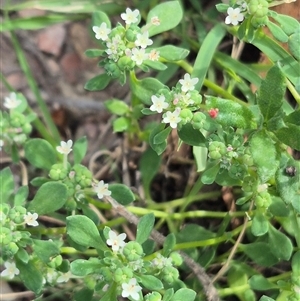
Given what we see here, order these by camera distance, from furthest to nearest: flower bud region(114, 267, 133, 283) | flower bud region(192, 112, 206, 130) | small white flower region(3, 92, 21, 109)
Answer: small white flower region(3, 92, 21, 109) → flower bud region(192, 112, 206, 130) → flower bud region(114, 267, 133, 283)

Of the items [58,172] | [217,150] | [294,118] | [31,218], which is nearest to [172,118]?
[217,150]

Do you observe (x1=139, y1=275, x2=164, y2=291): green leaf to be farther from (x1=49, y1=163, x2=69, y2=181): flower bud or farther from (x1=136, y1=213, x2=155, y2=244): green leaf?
(x1=49, y1=163, x2=69, y2=181): flower bud

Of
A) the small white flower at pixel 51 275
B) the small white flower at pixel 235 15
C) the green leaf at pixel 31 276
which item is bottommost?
the small white flower at pixel 51 275

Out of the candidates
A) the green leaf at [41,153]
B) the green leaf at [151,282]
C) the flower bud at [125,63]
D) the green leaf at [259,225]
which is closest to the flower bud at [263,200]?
the green leaf at [259,225]

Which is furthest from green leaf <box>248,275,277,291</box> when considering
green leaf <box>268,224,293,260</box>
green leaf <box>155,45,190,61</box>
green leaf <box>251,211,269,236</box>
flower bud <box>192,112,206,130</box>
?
green leaf <box>155,45,190,61</box>

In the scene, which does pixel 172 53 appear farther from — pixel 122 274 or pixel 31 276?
pixel 31 276

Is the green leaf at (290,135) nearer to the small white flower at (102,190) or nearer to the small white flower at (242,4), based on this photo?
the small white flower at (242,4)
